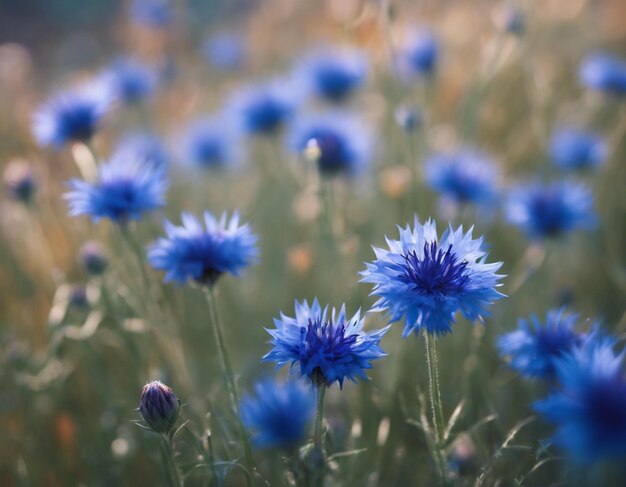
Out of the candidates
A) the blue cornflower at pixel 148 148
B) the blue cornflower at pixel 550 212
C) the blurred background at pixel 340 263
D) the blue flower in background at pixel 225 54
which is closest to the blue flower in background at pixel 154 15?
the blurred background at pixel 340 263

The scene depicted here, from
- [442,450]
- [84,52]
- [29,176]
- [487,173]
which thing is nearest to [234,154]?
[29,176]

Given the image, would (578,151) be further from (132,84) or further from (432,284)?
(132,84)

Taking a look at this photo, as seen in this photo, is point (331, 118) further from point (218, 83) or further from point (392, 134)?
point (218, 83)

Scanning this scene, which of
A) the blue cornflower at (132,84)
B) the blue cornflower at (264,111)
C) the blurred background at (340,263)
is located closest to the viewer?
the blurred background at (340,263)

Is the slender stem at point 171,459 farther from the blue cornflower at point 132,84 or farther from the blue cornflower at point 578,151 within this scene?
the blue cornflower at point 132,84

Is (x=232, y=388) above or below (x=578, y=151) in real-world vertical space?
below

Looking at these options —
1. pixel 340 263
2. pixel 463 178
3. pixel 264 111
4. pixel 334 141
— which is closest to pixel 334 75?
pixel 264 111
